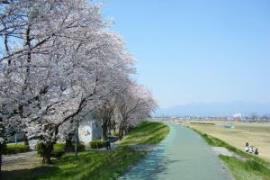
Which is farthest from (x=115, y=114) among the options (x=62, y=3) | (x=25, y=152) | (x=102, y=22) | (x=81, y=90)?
(x=62, y=3)

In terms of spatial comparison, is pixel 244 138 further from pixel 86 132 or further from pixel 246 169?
pixel 246 169

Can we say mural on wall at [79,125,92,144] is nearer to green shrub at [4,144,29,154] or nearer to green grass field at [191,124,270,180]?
green shrub at [4,144,29,154]

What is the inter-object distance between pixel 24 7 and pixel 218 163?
11.7 m

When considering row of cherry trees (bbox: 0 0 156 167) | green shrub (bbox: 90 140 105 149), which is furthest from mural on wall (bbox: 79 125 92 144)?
row of cherry trees (bbox: 0 0 156 167)

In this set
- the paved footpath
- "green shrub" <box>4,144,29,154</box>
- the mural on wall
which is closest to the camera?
the paved footpath

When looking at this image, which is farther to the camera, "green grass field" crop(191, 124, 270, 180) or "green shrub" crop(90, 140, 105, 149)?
"green shrub" crop(90, 140, 105, 149)

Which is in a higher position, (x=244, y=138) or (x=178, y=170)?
(x=244, y=138)

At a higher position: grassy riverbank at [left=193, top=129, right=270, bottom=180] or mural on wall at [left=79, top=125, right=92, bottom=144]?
mural on wall at [left=79, top=125, right=92, bottom=144]

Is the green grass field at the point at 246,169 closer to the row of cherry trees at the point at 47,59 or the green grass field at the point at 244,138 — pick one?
the row of cherry trees at the point at 47,59

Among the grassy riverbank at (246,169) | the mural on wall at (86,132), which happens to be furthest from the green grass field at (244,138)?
the mural on wall at (86,132)

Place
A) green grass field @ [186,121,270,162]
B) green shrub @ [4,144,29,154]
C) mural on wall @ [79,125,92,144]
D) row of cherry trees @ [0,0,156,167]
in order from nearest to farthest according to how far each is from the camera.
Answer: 1. row of cherry trees @ [0,0,156,167]
2. green shrub @ [4,144,29,154]
3. mural on wall @ [79,125,92,144]
4. green grass field @ [186,121,270,162]

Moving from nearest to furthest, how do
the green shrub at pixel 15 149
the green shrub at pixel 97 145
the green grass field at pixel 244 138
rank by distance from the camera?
1. the green shrub at pixel 15 149
2. the green shrub at pixel 97 145
3. the green grass field at pixel 244 138

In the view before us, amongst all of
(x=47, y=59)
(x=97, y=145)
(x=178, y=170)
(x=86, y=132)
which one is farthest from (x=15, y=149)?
(x=178, y=170)

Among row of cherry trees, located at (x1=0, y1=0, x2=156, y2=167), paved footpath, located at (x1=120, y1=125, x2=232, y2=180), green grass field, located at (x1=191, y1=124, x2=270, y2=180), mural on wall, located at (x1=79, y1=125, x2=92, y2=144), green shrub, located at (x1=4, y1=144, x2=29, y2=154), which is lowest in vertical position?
green grass field, located at (x1=191, y1=124, x2=270, y2=180)
